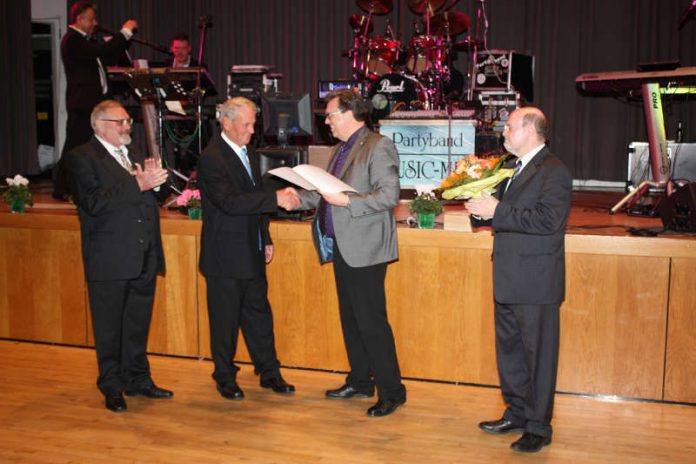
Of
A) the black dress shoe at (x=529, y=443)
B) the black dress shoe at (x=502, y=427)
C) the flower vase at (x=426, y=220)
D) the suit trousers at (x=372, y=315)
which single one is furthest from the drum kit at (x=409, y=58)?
the black dress shoe at (x=529, y=443)

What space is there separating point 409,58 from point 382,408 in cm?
589

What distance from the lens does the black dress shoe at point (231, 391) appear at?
4.42m

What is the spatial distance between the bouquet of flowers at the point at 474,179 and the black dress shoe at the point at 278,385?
1550 mm

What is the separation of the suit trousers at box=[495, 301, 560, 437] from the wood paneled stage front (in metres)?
0.80

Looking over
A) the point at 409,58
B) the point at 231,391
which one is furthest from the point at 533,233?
the point at 409,58

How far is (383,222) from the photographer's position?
403 centimetres

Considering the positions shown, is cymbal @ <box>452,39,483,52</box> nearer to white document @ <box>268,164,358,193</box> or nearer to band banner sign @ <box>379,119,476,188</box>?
band banner sign @ <box>379,119,476,188</box>

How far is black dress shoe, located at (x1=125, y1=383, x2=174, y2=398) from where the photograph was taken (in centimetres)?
444

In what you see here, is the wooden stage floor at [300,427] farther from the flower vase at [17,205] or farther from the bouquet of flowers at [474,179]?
the flower vase at [17,205]

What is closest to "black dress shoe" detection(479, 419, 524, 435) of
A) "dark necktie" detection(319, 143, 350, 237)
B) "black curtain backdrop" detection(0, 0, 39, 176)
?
"dark necktie" detection(319, 143, 350, 237)

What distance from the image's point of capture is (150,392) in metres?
4.44

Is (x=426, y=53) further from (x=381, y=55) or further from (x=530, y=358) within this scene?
(x=530, y=358)

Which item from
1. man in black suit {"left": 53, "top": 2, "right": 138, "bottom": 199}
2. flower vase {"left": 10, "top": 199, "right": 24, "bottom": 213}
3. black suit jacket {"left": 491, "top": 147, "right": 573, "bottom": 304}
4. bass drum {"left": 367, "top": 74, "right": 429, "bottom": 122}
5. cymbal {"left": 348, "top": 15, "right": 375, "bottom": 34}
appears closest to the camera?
black suit jacket {"left": 491, "top": 147, "right": 573, "bottom": 304}

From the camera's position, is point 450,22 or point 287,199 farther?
point 450,22
